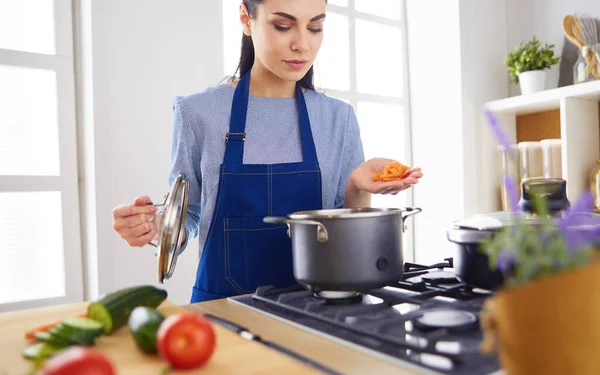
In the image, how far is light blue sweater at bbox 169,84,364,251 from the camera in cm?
136

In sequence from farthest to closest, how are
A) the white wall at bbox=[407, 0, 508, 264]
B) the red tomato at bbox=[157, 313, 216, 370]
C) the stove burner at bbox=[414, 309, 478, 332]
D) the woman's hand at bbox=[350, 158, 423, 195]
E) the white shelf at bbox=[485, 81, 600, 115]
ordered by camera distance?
the white wall at bbox=[407, 0, 508, 264]
the white shelf at bbox=[485, 81, 600, 115]
the woman's hand at bbox=[350, 158, 423, 195]
the stove burner at bbox=[414, 309, 478, 332]
the red tomato at bbox=[157, 313, 216, 370]

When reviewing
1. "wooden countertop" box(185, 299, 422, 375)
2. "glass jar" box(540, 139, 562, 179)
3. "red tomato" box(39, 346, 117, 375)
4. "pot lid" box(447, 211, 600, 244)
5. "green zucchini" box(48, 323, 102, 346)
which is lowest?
"wooden countertop" box(185, 299, 422, 375)

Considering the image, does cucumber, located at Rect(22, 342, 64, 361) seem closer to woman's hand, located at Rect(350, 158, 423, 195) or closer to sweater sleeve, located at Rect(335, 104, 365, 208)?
woman's hand, located at Rect(350, 158, 423, 195)

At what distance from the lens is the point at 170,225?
904 millimetres

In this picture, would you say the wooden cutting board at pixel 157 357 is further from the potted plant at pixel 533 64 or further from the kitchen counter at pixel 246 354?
the potted plant at pixel 533 64

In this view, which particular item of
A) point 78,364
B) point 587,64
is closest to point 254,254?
point 78,364

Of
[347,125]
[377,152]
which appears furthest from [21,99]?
[377,152]

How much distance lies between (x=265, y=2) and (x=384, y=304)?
2.76 feet

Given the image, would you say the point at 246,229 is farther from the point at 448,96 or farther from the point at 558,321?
the point at 448,96

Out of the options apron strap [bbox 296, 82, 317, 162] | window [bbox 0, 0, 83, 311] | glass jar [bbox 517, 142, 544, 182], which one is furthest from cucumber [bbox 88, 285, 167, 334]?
Answer: glass jar [bbox 517, 142, 544, 182]

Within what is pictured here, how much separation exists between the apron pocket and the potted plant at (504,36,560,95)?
1.81 metres

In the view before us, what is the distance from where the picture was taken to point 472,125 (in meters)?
2.75

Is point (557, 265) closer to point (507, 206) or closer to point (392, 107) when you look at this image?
point (507, 206)

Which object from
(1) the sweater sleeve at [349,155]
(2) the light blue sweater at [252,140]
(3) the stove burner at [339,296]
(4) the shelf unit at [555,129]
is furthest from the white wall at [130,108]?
(4) the shelf unit at [555,129]
